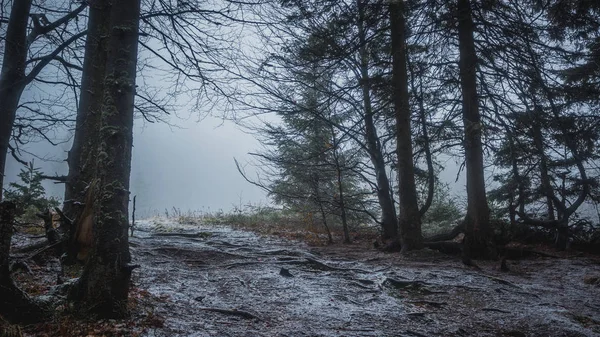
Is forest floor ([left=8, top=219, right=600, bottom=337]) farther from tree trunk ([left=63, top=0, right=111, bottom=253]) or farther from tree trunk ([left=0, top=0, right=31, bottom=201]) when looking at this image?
tree trunk ([left=0, top=0, right=31, bottom=201])

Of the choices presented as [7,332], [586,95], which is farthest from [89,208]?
[586,95]

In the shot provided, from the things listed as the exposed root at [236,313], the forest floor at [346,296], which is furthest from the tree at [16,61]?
the exposed root at [236,313]

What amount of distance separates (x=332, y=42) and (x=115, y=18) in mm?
5777

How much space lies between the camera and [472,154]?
8.39 m

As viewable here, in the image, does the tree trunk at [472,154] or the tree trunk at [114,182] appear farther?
the tree trunk at [472,154]

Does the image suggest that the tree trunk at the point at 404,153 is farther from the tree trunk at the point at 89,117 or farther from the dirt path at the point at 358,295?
the tree trunk at the point at 89,117

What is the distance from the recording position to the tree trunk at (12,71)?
676 cm

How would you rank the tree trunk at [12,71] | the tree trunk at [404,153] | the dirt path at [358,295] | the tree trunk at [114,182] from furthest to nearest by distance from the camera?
the tree trunk at [404,153], the tree trunk at [12,71], the dirt path at [358,295], the tree trunk at [114,182]

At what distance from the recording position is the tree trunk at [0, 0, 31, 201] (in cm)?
676

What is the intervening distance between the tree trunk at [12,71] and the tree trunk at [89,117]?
1732mm

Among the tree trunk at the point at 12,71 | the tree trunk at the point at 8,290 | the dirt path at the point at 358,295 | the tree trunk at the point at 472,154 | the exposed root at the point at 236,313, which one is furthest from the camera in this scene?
the tree trunk at the point at 472,154

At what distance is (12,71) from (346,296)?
799cm

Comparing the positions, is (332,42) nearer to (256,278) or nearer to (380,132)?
(380,132)

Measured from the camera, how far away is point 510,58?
820cm
